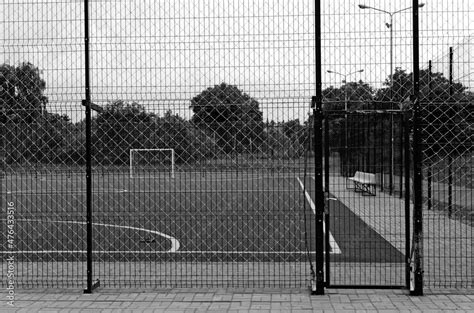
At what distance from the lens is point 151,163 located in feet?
25.9

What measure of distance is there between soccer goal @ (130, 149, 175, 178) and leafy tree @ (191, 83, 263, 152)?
0.90 m

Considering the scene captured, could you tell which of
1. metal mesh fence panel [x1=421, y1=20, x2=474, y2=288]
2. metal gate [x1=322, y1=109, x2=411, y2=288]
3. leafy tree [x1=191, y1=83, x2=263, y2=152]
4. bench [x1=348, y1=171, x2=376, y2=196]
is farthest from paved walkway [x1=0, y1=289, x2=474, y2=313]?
leafy tree [x1=191, y1=83, x2=263, y2=152]

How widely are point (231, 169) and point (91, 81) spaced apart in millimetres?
2118

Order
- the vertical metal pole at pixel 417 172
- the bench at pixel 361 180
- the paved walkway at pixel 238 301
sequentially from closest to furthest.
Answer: the paved walkway at pixel 238 301
the vertical metal pole at pixel 417 172
the bench at pixel 361 180

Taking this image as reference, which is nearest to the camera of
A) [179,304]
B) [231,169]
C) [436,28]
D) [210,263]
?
[179,304]

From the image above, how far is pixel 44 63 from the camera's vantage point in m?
6.86

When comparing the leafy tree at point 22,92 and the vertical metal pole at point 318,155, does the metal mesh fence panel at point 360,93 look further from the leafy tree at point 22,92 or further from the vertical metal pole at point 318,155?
the leafy tree at point 22,92

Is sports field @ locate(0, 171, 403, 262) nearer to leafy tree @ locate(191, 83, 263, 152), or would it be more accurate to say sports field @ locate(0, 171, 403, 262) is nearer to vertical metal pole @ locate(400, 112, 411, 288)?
leafy tree @ locate(191, 83, 263, 152)

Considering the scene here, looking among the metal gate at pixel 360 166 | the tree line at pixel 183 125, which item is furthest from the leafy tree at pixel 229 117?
the metal gate at pixel 360 166

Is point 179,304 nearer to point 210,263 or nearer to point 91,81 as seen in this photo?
point 210,263

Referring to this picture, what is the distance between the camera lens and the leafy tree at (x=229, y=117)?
6738 millimetres

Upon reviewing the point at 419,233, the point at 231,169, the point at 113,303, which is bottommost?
the point at 113,303

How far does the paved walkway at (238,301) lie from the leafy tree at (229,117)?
1887 mm

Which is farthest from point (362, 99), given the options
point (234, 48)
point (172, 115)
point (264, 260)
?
point (264, 260)
